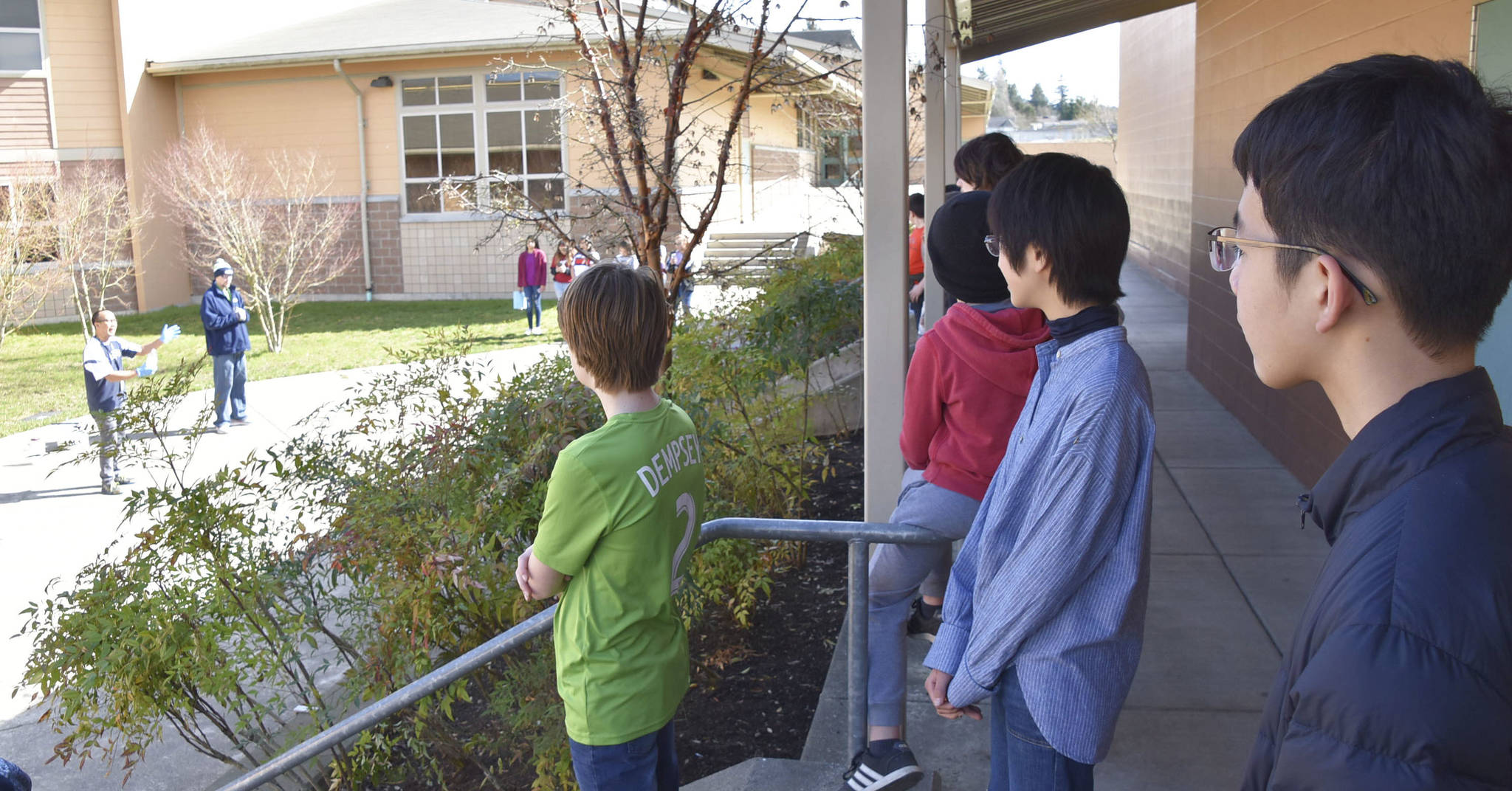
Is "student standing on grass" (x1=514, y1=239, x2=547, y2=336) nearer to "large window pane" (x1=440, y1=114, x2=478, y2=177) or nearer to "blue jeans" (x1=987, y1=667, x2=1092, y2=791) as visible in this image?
"large window pane" (x1=440, y1=114, x2=478, y2=177)

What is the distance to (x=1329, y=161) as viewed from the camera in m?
1.03

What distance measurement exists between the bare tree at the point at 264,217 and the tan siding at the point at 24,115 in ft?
7.42

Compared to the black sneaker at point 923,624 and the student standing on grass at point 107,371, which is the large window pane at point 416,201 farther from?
the black sneaker at point 923,624

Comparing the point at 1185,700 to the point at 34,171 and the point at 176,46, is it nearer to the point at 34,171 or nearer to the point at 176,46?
the point at 34,171

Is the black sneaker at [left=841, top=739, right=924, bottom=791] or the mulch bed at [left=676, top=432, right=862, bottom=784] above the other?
the black sneaker at [left=841, top=739, right=924, bottom=791]

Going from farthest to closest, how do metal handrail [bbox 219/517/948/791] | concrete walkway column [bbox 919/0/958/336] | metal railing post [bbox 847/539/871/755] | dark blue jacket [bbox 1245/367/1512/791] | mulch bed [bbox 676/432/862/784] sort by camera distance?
concrete walkway column [bbox 919/0/958/336] < mulch bed [bbox 676/432/862/784] < metal railing post [bbox 847/539/871/755] < metal handrail [bbox 219/517/948/791] < dark blue jacket [bbox 1245/367/1512/791]

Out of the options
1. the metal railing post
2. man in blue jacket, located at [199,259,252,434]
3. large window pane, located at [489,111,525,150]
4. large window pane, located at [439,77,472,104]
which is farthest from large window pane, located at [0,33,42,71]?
the metal railing post

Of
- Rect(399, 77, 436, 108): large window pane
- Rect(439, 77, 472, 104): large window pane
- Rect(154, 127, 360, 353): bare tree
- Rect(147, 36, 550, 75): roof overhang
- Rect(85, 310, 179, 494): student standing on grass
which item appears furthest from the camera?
Rect(399, 77, 436, 108): large window pane

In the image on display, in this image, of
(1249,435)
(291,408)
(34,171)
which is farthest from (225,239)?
(1249,435)

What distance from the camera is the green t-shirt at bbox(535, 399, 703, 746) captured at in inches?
89.4

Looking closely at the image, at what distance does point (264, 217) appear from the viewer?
68.0ft

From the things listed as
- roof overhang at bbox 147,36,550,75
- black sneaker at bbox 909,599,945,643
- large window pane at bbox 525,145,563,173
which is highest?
roof overhang at bbox 147,36,550,75

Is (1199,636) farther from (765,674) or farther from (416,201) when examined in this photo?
(416,201)

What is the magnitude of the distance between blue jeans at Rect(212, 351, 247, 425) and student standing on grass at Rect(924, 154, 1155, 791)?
11.5 metres
